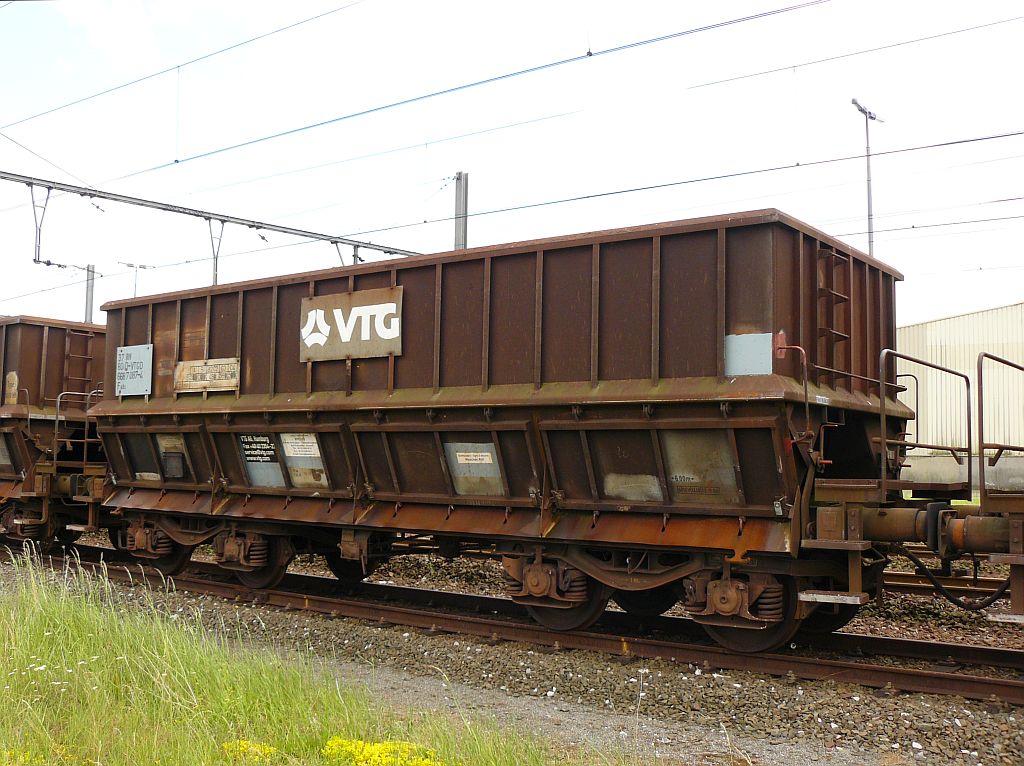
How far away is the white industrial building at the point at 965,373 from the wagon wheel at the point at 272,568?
2400cm

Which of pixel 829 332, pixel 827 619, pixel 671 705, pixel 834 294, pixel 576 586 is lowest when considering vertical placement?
pixel 671 705

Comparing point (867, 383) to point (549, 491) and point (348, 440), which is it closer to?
point (549, 491)

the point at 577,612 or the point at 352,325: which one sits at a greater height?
the point at 352,325

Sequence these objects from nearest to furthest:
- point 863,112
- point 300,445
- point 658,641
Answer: point 658,641
point 300,445
point 863,112

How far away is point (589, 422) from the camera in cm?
845

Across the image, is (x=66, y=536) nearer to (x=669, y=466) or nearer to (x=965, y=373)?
(x=669, y=466)

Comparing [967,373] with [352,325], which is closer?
[352,325]

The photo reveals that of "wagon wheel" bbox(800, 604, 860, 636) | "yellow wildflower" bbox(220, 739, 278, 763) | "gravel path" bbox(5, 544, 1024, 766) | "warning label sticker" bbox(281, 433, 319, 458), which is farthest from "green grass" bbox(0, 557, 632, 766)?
"wagon wheel" bbox(800, 604, 860, 636)

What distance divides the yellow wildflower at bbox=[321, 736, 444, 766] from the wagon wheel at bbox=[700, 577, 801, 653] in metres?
3.94

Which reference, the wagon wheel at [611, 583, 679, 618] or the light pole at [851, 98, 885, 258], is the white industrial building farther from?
the wagon wheel at [611, 583, 679, 618]

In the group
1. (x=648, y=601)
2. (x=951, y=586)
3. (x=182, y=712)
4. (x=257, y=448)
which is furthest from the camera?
(x=257, y=448)

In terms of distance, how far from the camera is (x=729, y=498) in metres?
7.92

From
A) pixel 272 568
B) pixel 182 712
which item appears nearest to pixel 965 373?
pixel 272 568

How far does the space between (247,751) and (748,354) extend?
196 inches
